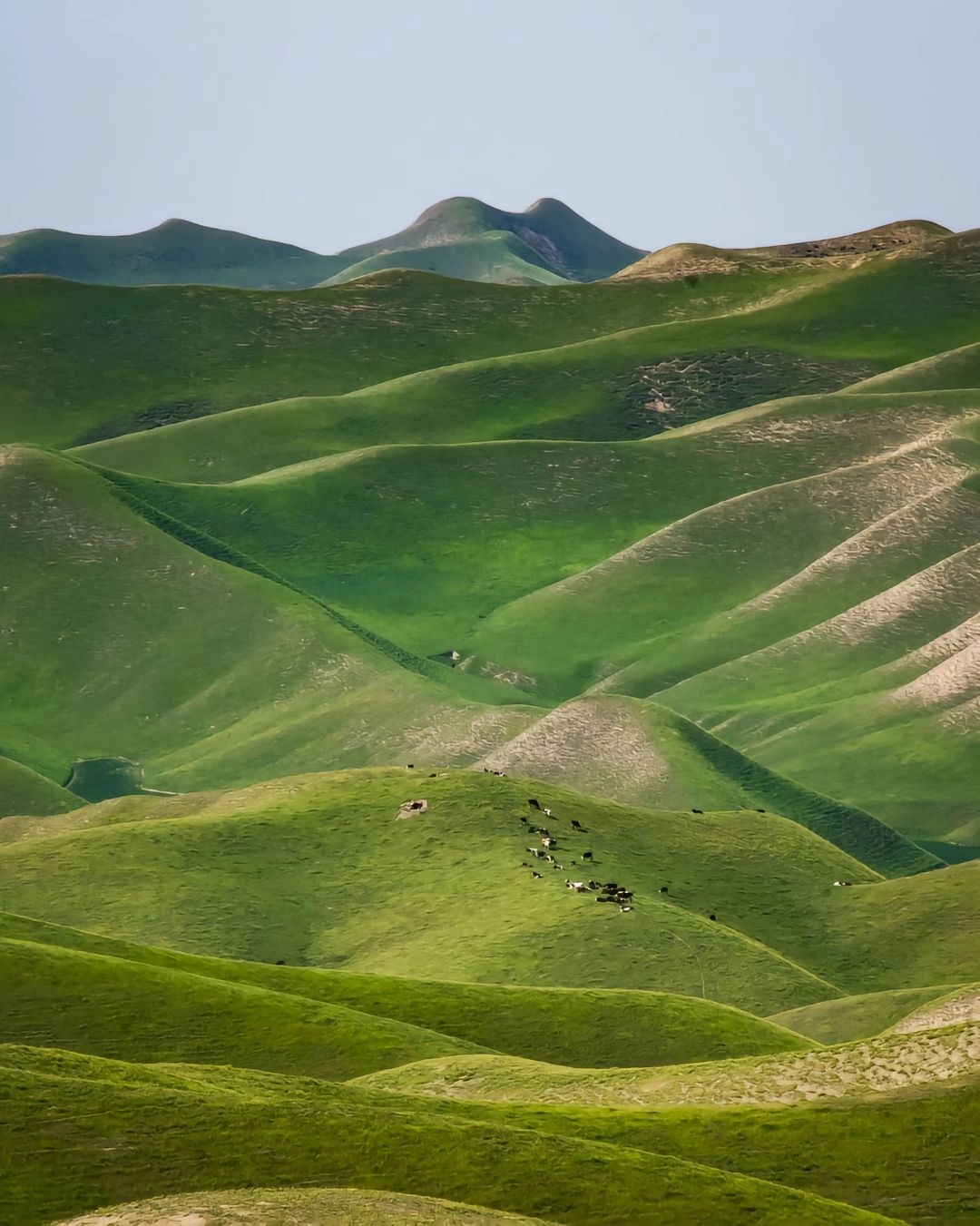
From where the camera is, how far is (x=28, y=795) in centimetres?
14888

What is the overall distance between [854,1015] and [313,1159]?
42.3 metres

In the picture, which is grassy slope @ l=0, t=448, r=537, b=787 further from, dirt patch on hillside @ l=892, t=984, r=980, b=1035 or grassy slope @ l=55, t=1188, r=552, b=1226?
grassy slope @ l=55, t=1188, r=552, b=1226

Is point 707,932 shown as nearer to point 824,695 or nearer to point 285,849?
point 285,849

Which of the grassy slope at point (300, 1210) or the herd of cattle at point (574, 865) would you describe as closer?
the grassy slope at point (300, 1210)

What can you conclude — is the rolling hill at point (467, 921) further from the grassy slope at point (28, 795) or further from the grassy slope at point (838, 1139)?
the grassy slope at point (28, 795)

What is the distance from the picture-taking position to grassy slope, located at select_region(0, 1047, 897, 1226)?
4216 centimetres

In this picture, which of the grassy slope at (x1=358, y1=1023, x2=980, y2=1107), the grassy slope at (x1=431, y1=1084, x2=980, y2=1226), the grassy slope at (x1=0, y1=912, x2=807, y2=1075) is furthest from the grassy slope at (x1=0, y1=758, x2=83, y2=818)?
the grassy slope at (x1=431, y1=1084, x2=980, y2=1226)

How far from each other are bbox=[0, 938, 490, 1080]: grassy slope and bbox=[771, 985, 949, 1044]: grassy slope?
1857cm

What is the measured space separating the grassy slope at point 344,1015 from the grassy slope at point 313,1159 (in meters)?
15.2

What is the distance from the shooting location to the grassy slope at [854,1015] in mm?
79688

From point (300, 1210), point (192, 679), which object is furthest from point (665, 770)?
point (300, 1210)

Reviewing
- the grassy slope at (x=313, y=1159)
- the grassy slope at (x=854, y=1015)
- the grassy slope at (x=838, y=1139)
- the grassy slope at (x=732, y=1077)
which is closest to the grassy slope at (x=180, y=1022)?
the grassy slope at (x=732, y=1077)

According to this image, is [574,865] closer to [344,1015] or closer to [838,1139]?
[344,1015]

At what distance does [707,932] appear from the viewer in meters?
91.7
